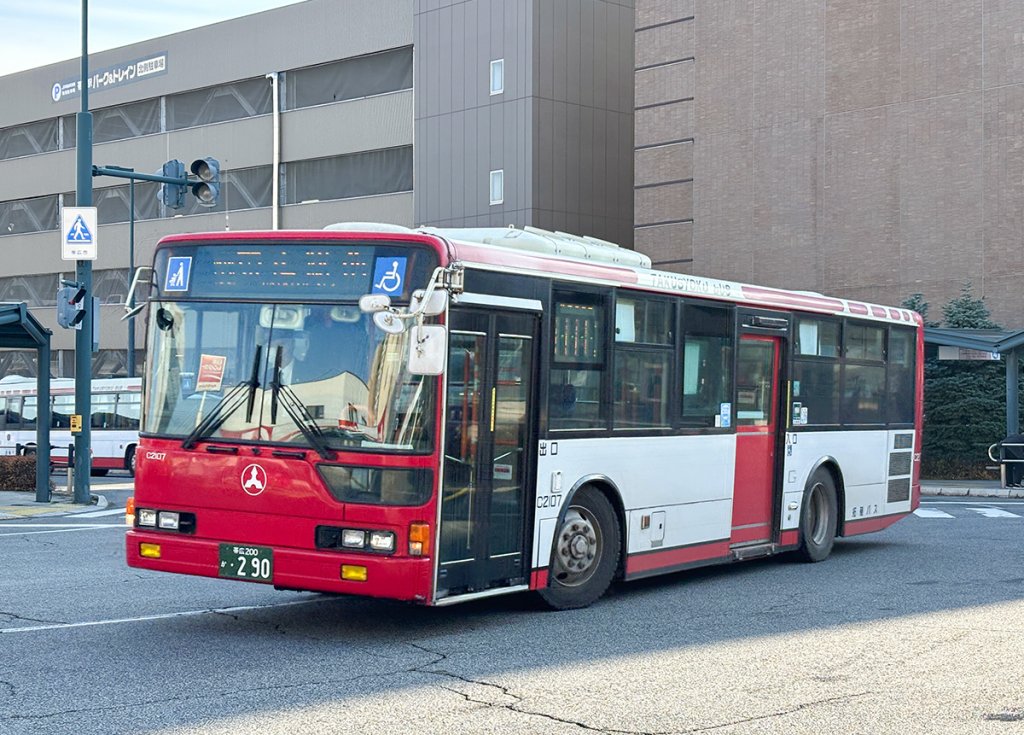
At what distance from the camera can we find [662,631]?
9898 millimetres

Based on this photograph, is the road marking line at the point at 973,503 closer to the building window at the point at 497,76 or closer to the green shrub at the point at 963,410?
the green shrub at the point at 963,410

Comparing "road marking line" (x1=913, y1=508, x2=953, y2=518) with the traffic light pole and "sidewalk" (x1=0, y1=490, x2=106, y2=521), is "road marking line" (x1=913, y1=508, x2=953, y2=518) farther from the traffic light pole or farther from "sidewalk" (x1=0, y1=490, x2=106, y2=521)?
the traffic light pole

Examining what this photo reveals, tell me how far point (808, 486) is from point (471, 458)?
582 centimetres

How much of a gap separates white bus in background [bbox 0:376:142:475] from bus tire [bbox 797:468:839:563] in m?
24.0

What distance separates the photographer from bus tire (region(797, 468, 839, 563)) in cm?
1439

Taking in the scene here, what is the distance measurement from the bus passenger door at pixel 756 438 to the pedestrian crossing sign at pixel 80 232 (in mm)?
12997

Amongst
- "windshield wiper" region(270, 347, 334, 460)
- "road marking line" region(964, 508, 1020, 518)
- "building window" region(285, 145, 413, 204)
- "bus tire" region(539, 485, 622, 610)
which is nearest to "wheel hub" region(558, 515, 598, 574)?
"bus tire" region(539, 485, 622, 610)

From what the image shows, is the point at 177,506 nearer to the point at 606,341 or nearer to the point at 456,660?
the point at 456,660

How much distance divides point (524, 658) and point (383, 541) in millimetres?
1176

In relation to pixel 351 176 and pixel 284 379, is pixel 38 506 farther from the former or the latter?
pixel 351 176

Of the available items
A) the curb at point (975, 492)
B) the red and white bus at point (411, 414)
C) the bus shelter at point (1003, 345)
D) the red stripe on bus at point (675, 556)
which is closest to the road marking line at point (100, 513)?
the red stripe on bus at point (675, 556)

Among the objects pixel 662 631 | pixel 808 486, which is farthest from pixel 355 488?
pixel 808 486

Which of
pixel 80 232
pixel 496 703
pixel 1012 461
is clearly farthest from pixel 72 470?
pixel 496 703

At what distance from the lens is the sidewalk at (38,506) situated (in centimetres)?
2148
